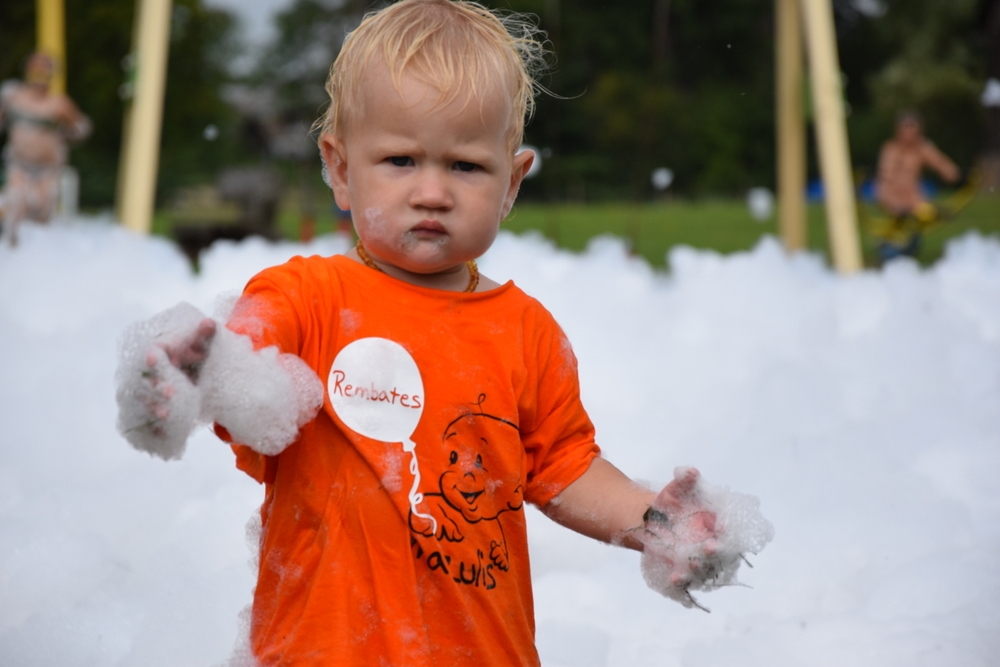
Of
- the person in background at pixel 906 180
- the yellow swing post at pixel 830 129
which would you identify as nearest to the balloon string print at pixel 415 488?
the yellow swing post at pixel 830 129

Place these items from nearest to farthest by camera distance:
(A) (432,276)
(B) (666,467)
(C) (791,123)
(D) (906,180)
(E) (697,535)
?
(E) (697,535) → (A) (432,276) → (B) (666,467) → (C) (791,123) → (D) (906,180)

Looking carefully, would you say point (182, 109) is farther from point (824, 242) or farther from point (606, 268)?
point (606, 268)

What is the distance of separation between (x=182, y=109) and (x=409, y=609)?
1903 cm

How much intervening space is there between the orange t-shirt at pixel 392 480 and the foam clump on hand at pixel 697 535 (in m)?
0.17

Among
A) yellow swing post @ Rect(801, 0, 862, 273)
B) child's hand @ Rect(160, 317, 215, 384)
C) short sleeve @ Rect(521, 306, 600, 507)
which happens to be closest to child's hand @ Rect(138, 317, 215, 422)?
child's hand @ Rect(160, 317, 215, 384)

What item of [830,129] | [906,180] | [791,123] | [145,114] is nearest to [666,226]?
[906,180]

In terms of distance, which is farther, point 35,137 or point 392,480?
point 35,137

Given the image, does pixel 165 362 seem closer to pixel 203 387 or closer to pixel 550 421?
pixel 203 387

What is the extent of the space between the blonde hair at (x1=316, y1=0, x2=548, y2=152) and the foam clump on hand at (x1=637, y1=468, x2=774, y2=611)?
0.49 m

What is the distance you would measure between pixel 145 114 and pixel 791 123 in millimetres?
3057

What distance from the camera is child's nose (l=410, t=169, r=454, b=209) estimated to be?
135 cm

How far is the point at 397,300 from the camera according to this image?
1.39m

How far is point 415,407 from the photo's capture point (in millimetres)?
1351

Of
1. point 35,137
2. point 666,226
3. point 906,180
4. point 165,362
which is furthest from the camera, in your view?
point 666,226
